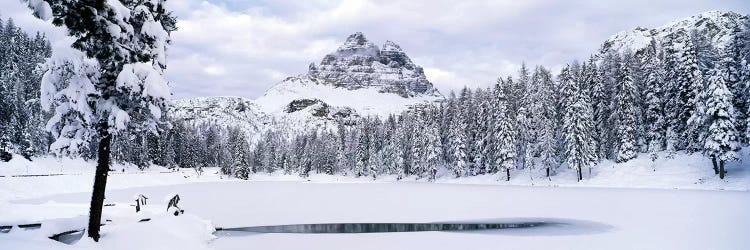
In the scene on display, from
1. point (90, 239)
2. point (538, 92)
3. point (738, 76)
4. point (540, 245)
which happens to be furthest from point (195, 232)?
point (538, 92)

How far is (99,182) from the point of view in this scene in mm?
15695

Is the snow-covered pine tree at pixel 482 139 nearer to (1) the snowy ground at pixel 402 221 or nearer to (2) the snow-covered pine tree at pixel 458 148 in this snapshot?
(2) the snow-covered pine tree at pixel 458 148

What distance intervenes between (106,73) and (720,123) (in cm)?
5788

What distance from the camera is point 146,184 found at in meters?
67.4

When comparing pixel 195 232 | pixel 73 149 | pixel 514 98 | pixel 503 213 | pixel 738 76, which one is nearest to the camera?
pixel 73 149

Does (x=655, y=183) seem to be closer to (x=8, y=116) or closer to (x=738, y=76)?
(x=738, y=76)

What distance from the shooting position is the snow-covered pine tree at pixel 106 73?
14.5 metres

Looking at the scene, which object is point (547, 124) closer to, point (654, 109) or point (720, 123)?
point (654, 109)

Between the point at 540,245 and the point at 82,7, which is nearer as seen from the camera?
the point at 82,7

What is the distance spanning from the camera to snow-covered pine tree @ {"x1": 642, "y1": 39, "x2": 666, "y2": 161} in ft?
205

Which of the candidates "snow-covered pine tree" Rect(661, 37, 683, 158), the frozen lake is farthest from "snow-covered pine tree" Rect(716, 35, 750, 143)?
the frozen lake

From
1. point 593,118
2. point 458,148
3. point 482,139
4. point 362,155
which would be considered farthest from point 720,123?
point 362,155

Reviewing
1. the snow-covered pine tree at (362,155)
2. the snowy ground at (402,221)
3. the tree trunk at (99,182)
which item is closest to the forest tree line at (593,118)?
the snow-covered pine tree at (362,155)

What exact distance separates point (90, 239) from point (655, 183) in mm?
59571
